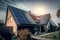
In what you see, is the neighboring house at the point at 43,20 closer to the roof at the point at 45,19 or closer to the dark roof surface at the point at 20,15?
the roof at the point at 45,19

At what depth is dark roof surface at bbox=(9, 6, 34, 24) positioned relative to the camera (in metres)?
4.09

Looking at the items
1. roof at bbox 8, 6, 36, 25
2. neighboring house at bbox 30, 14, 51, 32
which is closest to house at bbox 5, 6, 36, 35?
roof at bbox 8, 6, 36, 25

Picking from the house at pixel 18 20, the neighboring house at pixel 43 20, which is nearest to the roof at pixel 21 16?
the house at pixel 18 20

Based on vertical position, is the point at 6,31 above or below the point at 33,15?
below

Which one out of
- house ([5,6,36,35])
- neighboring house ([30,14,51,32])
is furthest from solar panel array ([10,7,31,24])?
neighboring house ([30,14,51,32])

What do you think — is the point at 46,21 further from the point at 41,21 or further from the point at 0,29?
the point at 0,29

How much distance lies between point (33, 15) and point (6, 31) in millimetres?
777

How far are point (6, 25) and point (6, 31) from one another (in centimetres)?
15

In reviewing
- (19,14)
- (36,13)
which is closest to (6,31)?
(19,14)

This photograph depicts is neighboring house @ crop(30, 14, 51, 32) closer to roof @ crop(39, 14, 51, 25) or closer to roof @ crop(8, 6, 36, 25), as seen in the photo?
roof @ crop(39, 14, 51, 25)

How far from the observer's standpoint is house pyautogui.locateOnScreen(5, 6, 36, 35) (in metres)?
→ 4.04

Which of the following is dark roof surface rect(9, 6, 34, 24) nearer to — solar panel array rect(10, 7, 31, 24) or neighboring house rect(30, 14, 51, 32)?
solar panel array rect(10, 7, 31, 24)

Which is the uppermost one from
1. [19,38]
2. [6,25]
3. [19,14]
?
[19,14]

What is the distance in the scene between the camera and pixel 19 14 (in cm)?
416
